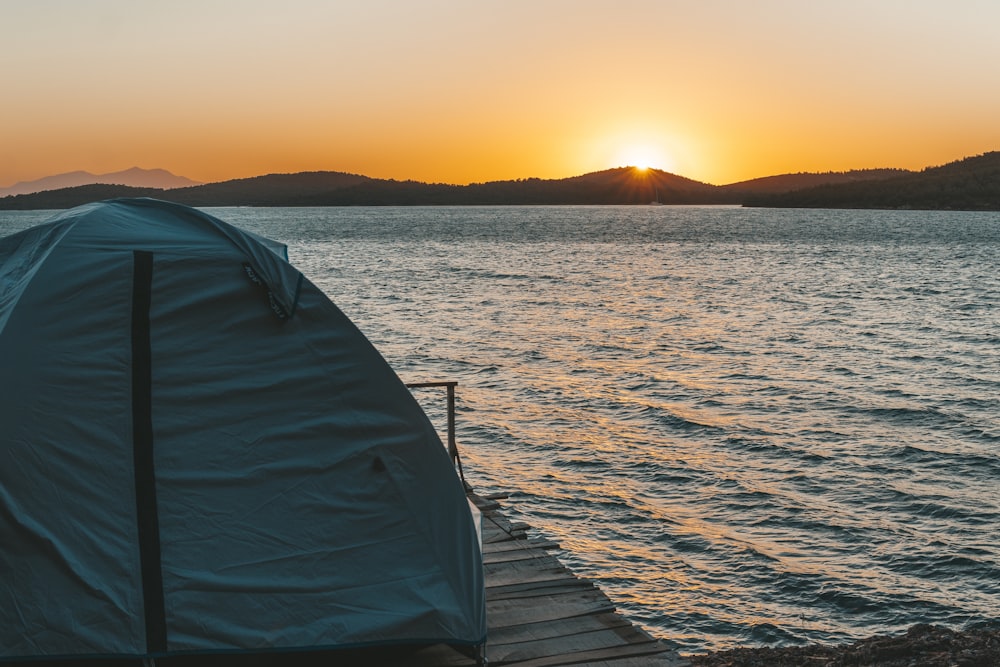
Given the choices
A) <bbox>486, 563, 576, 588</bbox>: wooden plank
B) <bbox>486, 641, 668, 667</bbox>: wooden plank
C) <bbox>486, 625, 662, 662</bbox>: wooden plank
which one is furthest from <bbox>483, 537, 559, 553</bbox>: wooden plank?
<bbox>486, 641, 668, 667</bbox>: wooden plank

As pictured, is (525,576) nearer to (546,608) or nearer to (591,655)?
(546,608)

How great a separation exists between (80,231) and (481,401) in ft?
61.4

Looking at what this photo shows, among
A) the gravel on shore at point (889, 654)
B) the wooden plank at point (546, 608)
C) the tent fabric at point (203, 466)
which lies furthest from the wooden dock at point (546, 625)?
the gravel on shore at point (889, 654)

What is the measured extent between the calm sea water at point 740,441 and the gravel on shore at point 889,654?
1.97 meters

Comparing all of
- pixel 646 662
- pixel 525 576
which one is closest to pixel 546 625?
pixel 646 662

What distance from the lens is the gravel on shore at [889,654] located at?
8.91 m

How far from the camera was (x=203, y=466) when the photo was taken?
6.61 m

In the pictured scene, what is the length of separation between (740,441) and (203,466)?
16303mm

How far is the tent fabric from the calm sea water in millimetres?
5905

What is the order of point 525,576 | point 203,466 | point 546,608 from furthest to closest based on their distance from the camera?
point 525,576, point 546,608, point 203,466

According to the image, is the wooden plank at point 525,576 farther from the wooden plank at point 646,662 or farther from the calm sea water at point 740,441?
the calm sea water at point 740,441

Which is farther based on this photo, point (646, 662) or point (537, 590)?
point (537, 590)

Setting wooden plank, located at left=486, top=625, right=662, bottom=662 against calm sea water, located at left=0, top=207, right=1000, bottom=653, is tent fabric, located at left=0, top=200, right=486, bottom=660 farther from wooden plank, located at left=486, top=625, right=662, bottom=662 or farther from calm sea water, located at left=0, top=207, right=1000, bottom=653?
calm sea water, located at left=0, top=207, right=1000, bottom=653

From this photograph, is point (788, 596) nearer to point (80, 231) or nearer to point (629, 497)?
point (629, 497)
